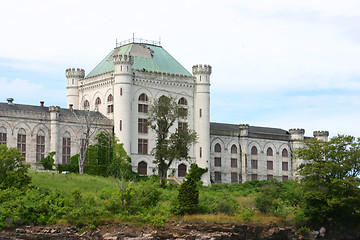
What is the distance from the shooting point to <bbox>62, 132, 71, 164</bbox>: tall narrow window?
2825 inches

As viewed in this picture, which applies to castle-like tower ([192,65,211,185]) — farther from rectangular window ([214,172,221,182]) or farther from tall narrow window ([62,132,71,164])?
tall narrow window ([62,132,71,164])

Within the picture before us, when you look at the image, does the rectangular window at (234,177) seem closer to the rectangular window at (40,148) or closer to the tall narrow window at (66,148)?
the tall narrow window at (66,148)

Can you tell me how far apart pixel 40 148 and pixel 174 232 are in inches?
938

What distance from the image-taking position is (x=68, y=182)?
60.1 metres

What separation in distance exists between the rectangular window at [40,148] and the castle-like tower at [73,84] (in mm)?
11861

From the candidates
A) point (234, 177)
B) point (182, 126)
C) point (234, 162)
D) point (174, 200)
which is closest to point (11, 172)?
point (174, 200)

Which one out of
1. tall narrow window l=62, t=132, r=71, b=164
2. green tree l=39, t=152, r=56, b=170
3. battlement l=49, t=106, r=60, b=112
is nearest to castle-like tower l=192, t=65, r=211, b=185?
tall narrow window l=62, t=132, r=71, b=164

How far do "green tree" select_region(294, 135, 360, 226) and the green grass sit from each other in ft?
57.4

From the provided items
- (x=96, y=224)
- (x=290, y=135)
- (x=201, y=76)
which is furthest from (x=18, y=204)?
(x=290, y=135)

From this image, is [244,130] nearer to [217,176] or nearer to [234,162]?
[234,162]

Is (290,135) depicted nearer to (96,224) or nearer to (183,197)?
(183,197)

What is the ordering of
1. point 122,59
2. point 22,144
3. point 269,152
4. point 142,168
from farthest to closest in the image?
1. point 269,152
2. point 142,168
3. point 122,59
4. point 22,144

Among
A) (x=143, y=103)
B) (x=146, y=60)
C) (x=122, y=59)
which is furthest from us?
(x=146, y=60)

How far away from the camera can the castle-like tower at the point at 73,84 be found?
81.9 m
